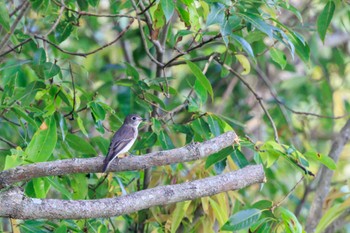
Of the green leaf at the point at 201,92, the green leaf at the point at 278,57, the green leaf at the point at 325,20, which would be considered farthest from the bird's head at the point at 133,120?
the green leaf at the point at 325,20

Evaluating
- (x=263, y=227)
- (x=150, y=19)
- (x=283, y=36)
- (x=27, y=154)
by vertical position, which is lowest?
(x=263, y=227)

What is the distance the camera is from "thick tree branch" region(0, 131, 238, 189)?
3.75 meters

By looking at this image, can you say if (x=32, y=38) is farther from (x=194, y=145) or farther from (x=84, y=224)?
(x=194, y=145)

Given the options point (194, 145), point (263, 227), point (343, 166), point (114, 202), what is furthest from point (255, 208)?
point (343, 166)

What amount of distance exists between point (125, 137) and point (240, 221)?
1.16 m

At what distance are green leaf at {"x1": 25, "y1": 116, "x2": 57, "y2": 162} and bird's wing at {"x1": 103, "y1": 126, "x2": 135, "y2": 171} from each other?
0.34 meters

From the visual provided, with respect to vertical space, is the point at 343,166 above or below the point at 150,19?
below

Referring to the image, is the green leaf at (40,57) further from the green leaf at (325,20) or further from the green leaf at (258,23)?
the green leaf at (325,20)

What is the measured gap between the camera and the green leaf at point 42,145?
4.27 meters

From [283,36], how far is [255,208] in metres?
1.00

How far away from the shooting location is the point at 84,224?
4875 millimetres

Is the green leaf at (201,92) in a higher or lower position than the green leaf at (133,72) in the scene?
lower

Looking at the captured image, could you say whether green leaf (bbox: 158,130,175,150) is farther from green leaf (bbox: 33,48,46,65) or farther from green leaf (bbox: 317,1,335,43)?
green leaf (bbox: 317,1,335,43)

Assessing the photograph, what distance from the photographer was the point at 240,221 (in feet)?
14.2
